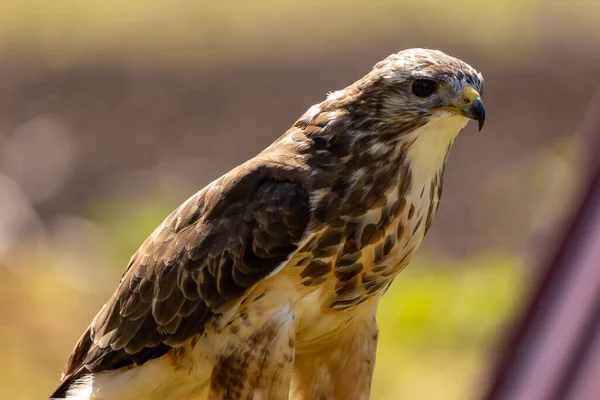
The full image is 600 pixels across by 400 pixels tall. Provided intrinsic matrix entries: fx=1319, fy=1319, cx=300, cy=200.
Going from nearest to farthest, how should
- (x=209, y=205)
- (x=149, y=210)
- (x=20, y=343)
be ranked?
(x=209, y=205)
(x=20, y=343)
(x=149, y=210)

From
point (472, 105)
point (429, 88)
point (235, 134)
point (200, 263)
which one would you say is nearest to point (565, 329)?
point (472, 105)

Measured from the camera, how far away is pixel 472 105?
155 inches

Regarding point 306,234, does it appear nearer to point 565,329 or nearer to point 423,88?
point 423,88

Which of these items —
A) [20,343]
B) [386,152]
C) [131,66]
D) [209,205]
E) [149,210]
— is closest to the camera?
[386,152]

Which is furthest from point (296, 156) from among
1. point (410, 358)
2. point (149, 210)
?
point (149, 210)

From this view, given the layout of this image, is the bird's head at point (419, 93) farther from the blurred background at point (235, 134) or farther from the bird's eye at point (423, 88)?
the blurred background at point (235, 134)

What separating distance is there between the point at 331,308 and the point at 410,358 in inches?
188

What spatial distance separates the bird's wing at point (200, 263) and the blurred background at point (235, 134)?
12.3 feet

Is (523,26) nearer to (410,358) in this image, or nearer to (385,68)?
(410,358)

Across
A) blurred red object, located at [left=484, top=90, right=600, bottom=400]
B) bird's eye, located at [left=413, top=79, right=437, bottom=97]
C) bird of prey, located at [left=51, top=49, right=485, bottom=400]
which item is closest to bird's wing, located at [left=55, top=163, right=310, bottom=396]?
bird of prey, located at [left=51, top=49, right=485, bottom=400]

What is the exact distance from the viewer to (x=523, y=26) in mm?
15172

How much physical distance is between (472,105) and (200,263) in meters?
1.04

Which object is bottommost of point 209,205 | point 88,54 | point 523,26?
point 88,54

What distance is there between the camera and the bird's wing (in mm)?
4094
